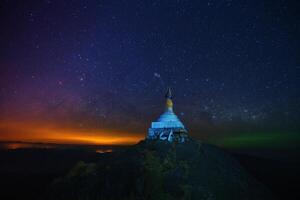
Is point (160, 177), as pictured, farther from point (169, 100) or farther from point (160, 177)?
point (169, 100)

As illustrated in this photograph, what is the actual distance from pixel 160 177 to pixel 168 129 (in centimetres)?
1111

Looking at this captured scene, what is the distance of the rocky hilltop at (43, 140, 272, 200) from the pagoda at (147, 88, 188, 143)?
5.66ft

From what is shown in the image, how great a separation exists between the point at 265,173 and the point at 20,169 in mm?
135508

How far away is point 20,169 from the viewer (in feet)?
497

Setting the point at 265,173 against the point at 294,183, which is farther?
the point at 265,173

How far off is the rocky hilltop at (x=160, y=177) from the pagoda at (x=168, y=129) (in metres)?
1.72

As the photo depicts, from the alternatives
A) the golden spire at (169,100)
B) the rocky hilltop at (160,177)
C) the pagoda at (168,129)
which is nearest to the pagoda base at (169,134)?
the pagoda at (168,129)

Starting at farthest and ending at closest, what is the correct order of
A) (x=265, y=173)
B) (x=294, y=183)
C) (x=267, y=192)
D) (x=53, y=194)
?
(x=265, y=173) → (x=294, y=183) → (x=267, y=192) → (x=53, y=194)

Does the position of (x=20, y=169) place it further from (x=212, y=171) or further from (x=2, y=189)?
(x=212, y=171)

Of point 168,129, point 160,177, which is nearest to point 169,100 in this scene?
point 168,129

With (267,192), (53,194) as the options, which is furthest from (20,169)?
(267,192)

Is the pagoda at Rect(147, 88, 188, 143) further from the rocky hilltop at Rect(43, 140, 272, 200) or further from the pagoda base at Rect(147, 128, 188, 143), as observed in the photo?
the rocky hilltop at Rect(43, 140, 272, 200)

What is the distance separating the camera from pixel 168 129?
44.4 meters

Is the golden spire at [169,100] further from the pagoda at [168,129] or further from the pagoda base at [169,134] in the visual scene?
the pagoda base at [169,134]
